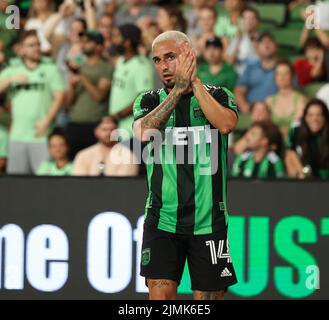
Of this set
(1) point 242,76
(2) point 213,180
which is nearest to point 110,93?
(1) point 242,76

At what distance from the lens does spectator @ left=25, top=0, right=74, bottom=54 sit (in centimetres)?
1259

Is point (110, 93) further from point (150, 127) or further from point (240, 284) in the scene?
point (150, 127)

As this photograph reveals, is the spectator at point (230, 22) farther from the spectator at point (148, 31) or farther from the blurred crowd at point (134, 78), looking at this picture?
the spectator at point (148, 31)

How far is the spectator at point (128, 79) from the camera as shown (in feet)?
35.8

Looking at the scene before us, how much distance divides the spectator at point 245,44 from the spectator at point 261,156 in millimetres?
2074

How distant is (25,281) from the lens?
8742 mm

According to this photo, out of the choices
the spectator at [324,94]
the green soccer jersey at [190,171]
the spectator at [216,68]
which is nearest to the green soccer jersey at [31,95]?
the spectator at [216,68]

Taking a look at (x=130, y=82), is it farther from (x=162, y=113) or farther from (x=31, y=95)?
(x=162, y=113)

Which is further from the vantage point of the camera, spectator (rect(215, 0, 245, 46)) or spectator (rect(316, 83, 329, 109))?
spectator (rect(215, 0, 245, 46))

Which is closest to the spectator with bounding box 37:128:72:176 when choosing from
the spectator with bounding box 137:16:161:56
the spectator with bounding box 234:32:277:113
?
the spectator with bounding box 137:16:161:56

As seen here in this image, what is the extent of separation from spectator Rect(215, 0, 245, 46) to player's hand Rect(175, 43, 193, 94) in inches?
242

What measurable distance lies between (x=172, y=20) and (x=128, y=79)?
156 centimetres

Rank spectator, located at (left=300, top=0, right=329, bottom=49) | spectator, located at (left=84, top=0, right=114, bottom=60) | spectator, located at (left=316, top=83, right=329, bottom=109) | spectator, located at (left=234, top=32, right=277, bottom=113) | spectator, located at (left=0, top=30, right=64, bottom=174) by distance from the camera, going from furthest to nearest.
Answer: spectator, located at (left=84, top=0, right=114, bottom=60) < spectator, located at (left=300, top=0, right=329, bottom=49) < spectator, located at (left=234, top=32, right=277, bottom=113) < spectator, located at (left=316, top=83, right=329, bottom=109) < spectator, located at (left=0, top=30, right=64, bottom=174)

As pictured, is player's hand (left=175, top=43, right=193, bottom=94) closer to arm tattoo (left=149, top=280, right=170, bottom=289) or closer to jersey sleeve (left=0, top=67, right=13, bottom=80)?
arm tattoo (left=149, top=280, right=170, bottom=289)
